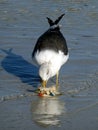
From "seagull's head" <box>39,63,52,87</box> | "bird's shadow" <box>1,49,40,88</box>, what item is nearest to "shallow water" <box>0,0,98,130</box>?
"bird's shadow" <box>1,49,40,88</box>

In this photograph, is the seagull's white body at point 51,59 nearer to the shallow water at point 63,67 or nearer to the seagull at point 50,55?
the seagull at point 50,55

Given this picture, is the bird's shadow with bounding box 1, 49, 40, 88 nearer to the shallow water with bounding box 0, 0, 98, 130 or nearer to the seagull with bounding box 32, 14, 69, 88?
the shallow water with bounding box 0, 0, 98, 130

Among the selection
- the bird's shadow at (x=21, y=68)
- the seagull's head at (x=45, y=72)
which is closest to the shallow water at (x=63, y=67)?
the bird's shadow at (x=21, y=68)

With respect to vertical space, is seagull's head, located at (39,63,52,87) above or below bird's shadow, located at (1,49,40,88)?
above

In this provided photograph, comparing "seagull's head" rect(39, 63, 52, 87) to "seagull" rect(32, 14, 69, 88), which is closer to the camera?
"seagull's head" rect(39, 63, 52, 87)

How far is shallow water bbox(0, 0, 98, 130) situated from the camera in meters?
7.45

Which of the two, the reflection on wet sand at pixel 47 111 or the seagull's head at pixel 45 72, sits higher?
the seagull's head at pixel 45 72

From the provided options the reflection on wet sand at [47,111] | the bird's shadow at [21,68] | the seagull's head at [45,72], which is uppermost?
the seagull's head at [45,72]

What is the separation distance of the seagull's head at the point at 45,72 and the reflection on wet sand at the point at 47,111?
39 cm

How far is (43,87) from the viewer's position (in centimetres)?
814

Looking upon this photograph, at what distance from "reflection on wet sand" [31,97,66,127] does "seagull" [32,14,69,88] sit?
489mm

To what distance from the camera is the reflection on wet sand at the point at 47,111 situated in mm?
6715

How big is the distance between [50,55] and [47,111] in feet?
4.93

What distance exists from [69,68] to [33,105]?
2033 millimetres
